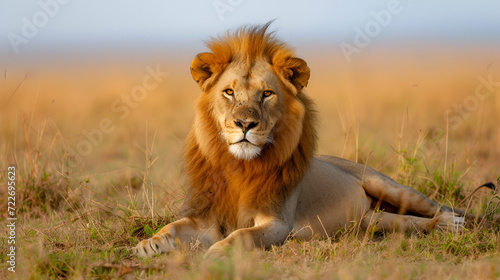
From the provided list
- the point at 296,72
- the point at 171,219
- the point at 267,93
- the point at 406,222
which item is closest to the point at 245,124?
the point at 267,93

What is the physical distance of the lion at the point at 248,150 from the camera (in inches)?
171

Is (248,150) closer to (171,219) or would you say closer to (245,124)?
(245,124)

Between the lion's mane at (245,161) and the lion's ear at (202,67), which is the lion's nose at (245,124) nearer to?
the lion's mane at (245,161)

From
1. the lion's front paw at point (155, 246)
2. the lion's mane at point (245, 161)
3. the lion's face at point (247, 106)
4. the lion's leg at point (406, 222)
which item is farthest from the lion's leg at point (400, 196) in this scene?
the lion's front paw at point (155, 246)

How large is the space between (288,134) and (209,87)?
69 centimetres

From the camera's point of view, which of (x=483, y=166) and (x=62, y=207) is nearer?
(x=62, y=207)

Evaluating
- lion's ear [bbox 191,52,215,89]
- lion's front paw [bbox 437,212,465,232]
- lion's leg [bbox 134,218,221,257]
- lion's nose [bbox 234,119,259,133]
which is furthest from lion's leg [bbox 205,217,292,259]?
lion's front paw [bbox 437,212,465,232]

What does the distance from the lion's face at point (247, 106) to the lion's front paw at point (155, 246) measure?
2.44ft

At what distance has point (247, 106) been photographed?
434 centimetres

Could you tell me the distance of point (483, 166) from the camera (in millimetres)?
7883

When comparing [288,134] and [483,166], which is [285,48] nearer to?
[288,134]

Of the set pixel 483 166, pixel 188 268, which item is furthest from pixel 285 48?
pixel 483 166

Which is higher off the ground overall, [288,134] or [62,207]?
[288,134]

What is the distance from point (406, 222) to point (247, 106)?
1.88 m
